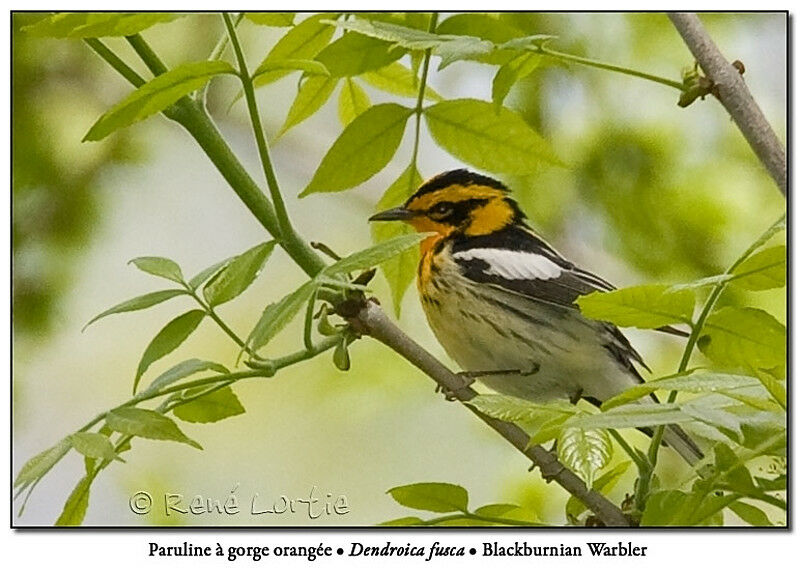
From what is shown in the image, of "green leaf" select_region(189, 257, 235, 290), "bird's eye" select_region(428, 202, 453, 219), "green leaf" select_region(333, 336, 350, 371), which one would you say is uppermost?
"bird's eye" select_region(428, 202, 453, 219)

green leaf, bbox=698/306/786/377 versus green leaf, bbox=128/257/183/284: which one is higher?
green leaf, bbox=128/257/183/284

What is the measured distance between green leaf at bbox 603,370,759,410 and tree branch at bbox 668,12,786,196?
21 centimetres

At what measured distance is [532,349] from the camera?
1299mm

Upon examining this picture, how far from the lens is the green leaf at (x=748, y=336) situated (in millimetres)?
739

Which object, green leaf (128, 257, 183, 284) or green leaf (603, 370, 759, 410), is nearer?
green leaf (603, 370, 759, 410)

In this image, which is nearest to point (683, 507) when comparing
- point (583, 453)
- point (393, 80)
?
point (583, 453)

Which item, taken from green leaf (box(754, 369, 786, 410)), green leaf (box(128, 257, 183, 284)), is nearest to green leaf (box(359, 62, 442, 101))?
green leaf (box(128, 257, 183, 284))

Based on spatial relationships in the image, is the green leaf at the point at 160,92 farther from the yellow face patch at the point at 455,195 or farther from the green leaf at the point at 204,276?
the yellow face patch at the point at 455,195

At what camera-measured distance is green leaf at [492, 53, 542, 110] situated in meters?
0.75

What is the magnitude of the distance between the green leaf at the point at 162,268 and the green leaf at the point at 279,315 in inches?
5.1

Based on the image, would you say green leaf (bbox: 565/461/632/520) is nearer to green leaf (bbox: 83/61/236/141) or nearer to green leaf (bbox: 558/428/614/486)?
green leaf (bbox: 558/428/614/486)

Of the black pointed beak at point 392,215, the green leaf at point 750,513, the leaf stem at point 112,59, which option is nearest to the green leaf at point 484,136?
the black pointed beak at point 392,215
